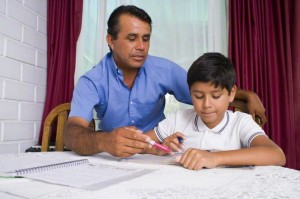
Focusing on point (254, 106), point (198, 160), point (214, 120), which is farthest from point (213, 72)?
point (198, 160)

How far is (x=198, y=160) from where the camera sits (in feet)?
2.44

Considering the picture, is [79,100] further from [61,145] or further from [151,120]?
[61,145]

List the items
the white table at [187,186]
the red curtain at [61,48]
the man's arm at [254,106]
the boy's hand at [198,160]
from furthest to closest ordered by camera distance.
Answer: the red curtain at [61,48], the man's arm at [254,106], the boy's hand at [198,160], the white table at [187,186]

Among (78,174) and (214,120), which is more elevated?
(214,120)

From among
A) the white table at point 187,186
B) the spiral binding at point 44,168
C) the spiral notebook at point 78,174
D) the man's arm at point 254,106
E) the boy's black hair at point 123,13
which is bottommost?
the white table at point 187,186

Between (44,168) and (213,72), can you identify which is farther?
(213,72)

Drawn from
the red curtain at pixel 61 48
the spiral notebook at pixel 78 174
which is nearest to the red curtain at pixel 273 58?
the red curtain at pixel 61 48

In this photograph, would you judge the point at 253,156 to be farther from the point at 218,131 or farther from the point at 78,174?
the point at 78,174

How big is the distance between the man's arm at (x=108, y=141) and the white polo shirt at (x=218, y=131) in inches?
13.1

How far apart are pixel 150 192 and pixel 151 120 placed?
1022 mm

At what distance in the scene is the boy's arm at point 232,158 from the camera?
75cm

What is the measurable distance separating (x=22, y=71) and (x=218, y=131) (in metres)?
1.47

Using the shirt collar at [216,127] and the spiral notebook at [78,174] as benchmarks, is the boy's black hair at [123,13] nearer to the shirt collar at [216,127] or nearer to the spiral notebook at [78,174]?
the shirt collar at [216,127]

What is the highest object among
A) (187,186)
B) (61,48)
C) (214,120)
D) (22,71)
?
(61,48)
